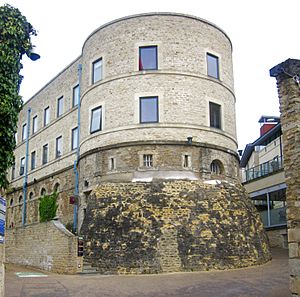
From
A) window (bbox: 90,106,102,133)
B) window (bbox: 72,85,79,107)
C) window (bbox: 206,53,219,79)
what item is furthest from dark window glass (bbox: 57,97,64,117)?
window (bbox: 206,53,219,79)

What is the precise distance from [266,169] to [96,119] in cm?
1504

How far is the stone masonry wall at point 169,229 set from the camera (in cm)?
1938

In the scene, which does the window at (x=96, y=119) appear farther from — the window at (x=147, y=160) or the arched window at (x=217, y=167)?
the arched window at (x=217, y=167)

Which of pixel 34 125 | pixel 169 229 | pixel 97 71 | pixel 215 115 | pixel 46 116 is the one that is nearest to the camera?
pixel 169 229

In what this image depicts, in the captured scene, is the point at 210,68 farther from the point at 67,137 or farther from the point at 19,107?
the point at 19,107

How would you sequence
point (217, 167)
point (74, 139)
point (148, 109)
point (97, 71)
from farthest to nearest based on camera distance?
1. point (74, 139)
2. point (97, 71)
3. point (217, 167)
4. point (148, 109)

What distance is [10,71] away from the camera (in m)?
10.3

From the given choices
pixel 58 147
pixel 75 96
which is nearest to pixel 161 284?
pixel 75 96

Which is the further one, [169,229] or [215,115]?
[215,115]

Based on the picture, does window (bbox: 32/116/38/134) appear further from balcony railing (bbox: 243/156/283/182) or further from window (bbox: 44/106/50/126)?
balcony railing (bbox: 243/156/283/182)

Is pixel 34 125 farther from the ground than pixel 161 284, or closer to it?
farther from the ground

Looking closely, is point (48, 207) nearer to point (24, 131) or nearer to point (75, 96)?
point (75, 96)

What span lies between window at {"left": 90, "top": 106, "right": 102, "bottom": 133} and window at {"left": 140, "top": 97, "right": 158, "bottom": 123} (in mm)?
2623

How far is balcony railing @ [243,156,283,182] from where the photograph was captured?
3155 centimetres
